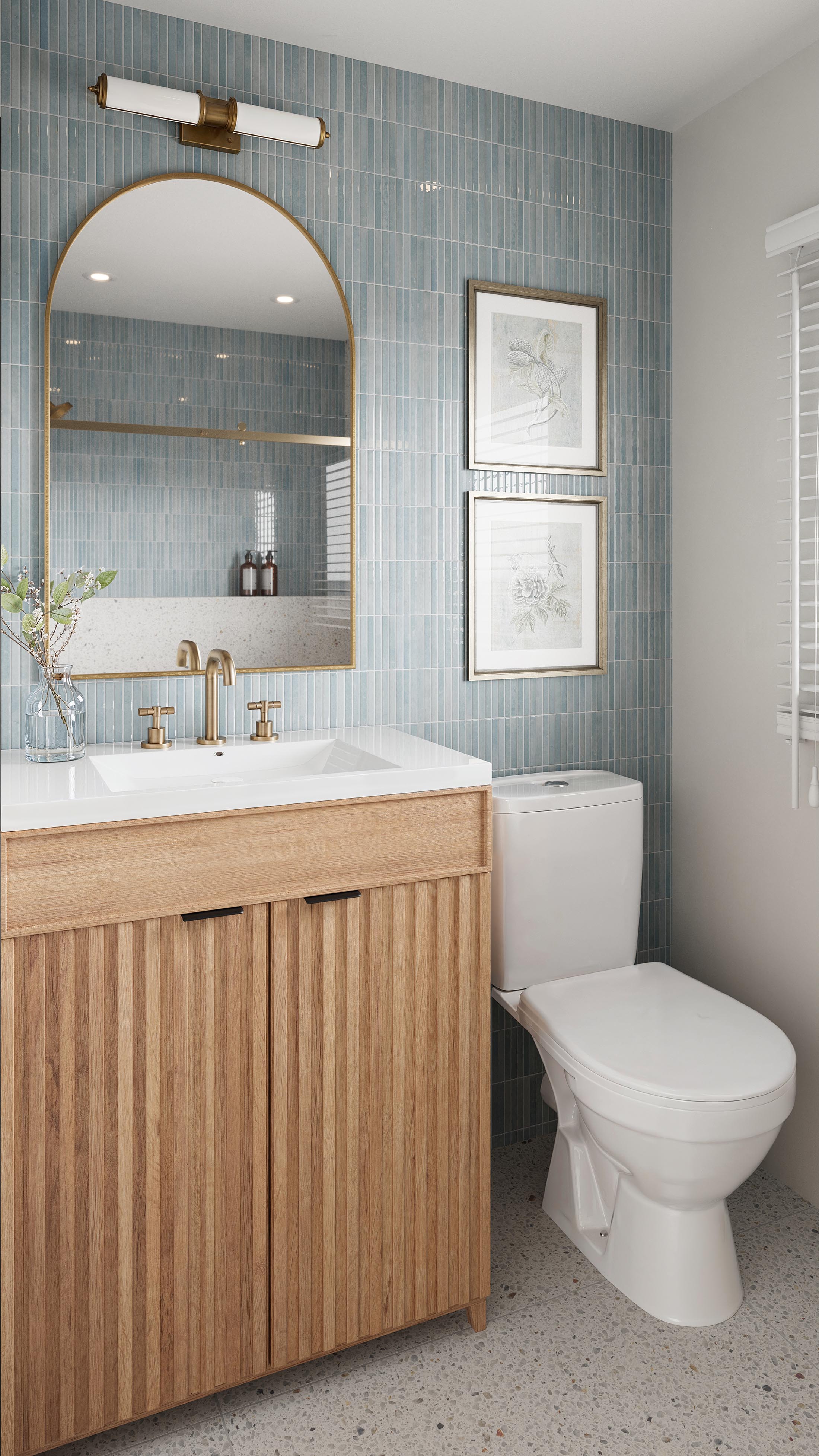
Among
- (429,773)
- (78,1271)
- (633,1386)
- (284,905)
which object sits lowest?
(633,1386)

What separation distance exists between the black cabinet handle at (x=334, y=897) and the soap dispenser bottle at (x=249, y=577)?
0.71m

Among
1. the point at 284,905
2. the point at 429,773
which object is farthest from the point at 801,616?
the point at 284,905

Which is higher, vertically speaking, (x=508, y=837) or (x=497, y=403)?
(x=497, y=403)

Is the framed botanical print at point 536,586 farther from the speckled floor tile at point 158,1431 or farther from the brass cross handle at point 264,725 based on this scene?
the speckled floor tile at point 158,1431

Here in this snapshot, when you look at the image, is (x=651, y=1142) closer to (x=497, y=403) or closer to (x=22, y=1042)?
(x=22, y=1042)

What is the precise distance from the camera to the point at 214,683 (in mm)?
1849

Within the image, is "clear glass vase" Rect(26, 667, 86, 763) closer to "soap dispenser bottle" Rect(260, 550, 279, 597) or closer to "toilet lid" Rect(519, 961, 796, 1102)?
"soap dispenser bottle" Rect(260, 550, 279, 597)

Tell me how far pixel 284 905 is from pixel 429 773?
31cm

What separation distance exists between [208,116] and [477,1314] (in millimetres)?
2255

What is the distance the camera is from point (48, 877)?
4.35ft

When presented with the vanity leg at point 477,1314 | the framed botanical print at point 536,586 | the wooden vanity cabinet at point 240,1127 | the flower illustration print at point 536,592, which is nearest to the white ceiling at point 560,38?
the framed botanical print at point 536,586

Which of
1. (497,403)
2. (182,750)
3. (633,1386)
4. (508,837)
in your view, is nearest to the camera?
(633,1386)

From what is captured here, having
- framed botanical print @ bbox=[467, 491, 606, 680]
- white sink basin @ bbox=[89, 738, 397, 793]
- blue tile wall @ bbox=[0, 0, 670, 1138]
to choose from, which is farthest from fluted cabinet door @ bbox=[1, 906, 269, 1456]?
framed botanical print @ bbox=[467, 491, 606, 680]

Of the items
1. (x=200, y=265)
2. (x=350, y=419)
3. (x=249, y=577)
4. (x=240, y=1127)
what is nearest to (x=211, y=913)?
(x=240, y=1127)
